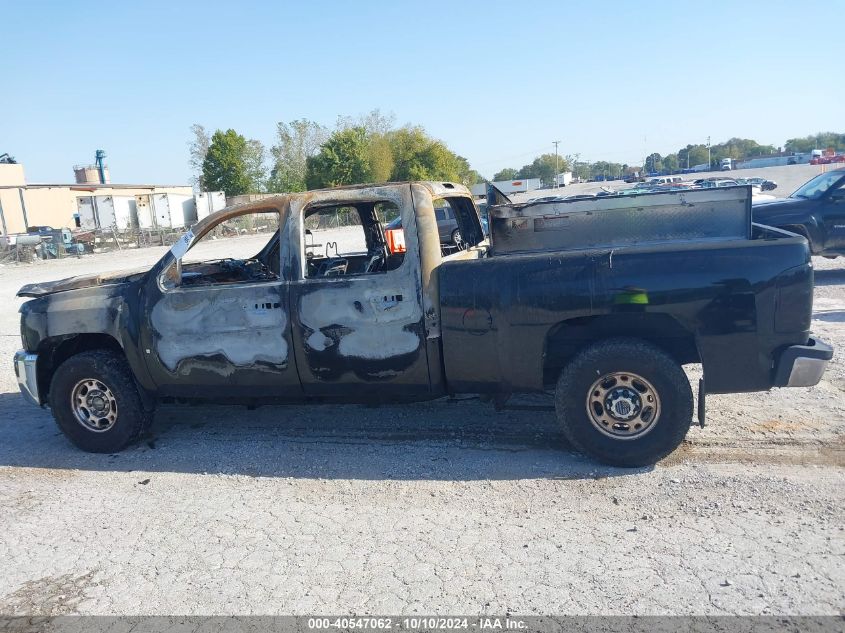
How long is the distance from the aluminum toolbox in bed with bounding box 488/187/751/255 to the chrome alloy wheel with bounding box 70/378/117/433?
3332 mm

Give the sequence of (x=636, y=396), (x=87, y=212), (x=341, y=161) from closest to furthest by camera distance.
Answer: (x=636, y=396) → (x=87, y=212) → (x=341, y=161)

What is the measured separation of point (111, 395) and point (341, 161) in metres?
50.0

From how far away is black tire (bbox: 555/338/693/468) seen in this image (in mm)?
4371

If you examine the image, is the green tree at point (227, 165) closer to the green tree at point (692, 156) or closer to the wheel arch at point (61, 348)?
the wheel arch at point (61, 348)

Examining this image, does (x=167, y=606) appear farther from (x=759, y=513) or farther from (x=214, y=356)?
(x=759, y=513)

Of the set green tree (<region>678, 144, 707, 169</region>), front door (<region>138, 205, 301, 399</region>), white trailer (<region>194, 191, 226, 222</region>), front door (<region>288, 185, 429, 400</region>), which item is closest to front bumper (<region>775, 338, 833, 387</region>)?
front door (<region>288, 185, 429, 400</region>)

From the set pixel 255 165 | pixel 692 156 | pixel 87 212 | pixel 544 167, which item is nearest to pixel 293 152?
pixel 255 165

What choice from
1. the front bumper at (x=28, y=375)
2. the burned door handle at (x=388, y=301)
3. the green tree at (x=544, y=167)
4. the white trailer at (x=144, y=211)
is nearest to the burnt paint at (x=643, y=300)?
the burned door handle at (x=388, y=301)

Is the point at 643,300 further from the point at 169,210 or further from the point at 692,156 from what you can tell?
the point at 692,156

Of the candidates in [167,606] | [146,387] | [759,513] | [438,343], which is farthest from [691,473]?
[146,387]

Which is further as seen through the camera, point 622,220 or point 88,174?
point 88,174

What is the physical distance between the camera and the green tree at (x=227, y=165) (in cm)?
5769

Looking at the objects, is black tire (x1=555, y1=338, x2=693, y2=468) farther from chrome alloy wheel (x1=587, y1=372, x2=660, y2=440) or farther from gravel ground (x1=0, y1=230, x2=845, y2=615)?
gravel ground (x1=0, y1=230, x2=845, y2=615)

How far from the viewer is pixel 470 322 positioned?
15.4 ft
